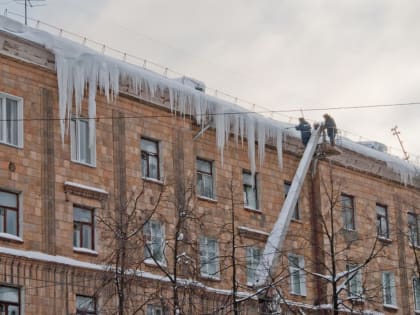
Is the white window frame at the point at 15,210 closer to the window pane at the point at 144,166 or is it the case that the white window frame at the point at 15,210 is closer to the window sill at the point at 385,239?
the window pane at the point at 144,166

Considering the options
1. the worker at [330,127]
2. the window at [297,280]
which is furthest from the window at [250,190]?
the worker at [330,127]

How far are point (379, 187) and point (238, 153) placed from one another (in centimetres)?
982

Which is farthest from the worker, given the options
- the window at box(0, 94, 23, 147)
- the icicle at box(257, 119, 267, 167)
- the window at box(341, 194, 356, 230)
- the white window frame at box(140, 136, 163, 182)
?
the window at box(0, 94, 23, 147)

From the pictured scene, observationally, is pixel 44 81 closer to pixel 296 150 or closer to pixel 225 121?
pixel 225 121

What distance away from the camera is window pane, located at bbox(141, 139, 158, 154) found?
43562 millimetres

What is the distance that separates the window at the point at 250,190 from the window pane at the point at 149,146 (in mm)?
4949

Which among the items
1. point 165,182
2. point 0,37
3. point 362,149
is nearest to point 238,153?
point 165,182

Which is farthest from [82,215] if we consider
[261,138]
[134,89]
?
[261,138]

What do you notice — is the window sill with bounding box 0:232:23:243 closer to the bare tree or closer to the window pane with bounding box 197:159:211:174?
the bare tree

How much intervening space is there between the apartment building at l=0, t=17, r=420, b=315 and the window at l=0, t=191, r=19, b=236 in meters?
0.04

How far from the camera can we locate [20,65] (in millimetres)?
39344

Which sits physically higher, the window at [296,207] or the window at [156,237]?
the window at [296,207]

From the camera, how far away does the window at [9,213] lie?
125ft

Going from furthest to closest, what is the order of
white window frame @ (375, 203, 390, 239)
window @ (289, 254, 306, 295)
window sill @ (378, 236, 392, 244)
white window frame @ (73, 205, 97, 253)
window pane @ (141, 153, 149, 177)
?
white window frame @ (375, 203, 390, 239) < window sill @ (378, 236, 392, 244) < window @ (289, 254, 306, 295) < window pane @ (141, 153, 149, 177) < white window frame @ (73, 205, 97, 253)
